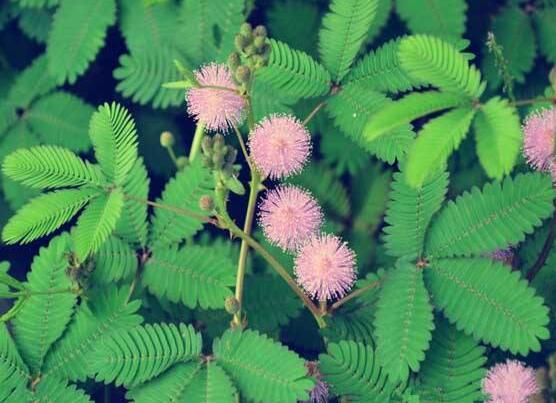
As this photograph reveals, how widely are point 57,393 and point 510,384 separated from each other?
102 centimetres

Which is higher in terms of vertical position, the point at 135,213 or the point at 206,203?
the point at 206,203

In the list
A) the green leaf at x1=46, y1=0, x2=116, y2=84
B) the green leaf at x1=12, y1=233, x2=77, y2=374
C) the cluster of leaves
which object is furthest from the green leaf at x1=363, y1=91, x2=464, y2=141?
the green leaf at x1=46, y1=0, x2=116, y2=84

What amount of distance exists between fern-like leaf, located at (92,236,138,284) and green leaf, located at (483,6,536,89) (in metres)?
1.21

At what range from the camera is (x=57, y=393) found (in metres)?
1.79

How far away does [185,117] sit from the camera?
Answer: 275 centimetres

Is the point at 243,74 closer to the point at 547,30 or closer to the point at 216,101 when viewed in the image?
the point at 216,101

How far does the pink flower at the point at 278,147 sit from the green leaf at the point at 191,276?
0.29 metres

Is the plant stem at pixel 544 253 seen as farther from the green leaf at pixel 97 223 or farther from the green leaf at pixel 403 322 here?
the green leaf at pixel 97 223

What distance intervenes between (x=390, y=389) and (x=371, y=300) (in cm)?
31

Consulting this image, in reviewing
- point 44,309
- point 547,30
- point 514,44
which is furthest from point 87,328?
point 547,30

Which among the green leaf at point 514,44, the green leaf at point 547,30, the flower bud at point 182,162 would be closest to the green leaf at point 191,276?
the flower bud at point 182,162

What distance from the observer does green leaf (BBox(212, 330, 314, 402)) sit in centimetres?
162

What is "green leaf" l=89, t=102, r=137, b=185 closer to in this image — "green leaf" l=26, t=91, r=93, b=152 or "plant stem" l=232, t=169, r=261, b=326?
"plant stem" l=232, t=169, r=261, b=326

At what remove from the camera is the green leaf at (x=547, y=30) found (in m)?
2.39
